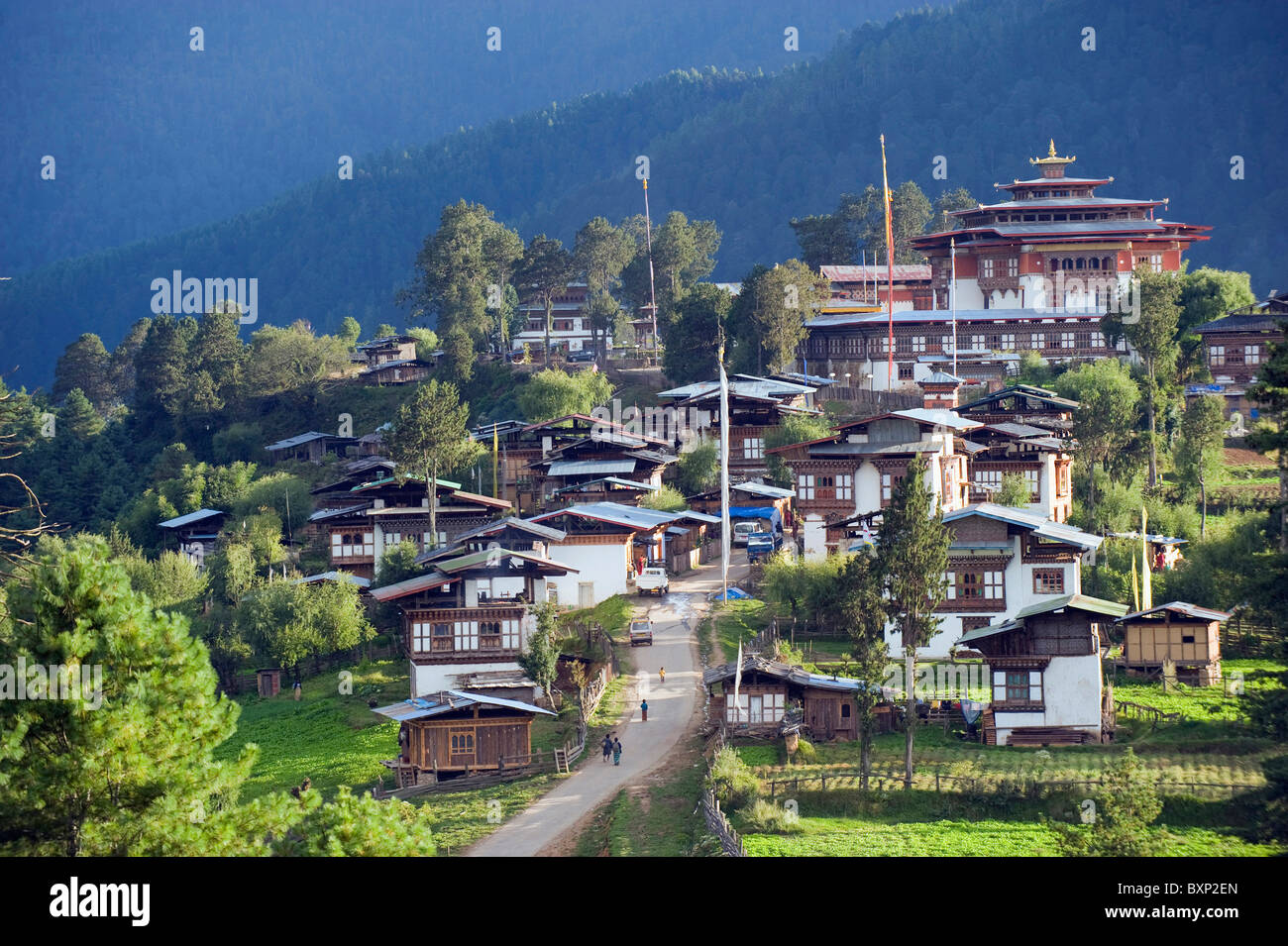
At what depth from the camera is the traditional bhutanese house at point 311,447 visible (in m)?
92.3

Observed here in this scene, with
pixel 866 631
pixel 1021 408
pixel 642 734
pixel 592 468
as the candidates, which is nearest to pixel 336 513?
pixel 592 468

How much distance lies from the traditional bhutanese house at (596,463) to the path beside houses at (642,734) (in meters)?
10.7

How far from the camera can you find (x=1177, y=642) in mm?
49844

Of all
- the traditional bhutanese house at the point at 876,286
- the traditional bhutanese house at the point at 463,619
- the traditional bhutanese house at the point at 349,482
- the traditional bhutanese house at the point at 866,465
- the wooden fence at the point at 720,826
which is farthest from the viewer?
the traditional bhutanese house at the point at 876,286

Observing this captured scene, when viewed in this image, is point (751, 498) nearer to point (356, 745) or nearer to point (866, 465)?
point (866, 465)

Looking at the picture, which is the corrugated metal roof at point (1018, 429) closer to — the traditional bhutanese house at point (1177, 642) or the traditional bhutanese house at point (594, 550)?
the traditional bhutanese house at point (594, 550)

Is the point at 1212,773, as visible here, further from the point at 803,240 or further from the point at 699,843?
→ the point at 803,240

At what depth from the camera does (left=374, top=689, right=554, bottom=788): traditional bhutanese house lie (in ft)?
151

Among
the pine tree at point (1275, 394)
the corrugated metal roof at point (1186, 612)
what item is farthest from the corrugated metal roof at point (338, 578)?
the pine tree at point (1275, 394)

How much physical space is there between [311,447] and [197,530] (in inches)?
540

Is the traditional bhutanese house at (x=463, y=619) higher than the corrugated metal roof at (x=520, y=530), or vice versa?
the corrugated metal roof at (x=520, y=530)

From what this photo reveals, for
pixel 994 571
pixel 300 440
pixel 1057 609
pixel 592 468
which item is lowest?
pixel 1057 609

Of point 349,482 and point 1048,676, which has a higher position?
point 349,482

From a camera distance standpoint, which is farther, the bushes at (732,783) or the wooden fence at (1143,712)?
the wooden fence at (1143,712)
